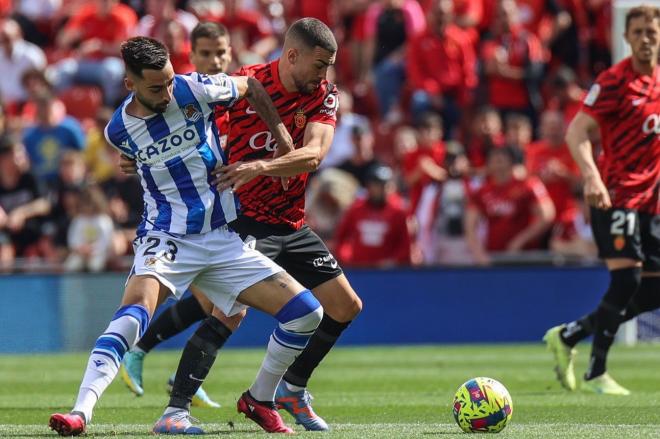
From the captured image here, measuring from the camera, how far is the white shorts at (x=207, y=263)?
251 inches

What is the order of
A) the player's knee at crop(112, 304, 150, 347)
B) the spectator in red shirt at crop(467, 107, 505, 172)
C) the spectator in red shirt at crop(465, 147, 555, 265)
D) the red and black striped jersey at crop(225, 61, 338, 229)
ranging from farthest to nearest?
the spectator in red shirt at crop(467, 107, 505, 172) → the spectator in red shirt at crop(465, 147, 555, 265) → the red and black striped jersey at crop(225, 61, 338, 229) → the player's knee at crop(112, 304, 150, 347)

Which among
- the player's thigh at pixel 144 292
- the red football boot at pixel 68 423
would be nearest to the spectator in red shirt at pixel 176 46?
the player's thigh at pixel 144 292

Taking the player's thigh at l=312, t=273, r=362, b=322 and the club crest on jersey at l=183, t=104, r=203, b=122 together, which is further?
the player's thigh at l=312, t=273, r=362, b=322

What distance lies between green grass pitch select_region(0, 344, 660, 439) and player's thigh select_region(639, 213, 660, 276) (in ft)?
3.09

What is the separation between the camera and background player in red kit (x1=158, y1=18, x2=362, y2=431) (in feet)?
22.4

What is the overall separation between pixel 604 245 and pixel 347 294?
2538mm

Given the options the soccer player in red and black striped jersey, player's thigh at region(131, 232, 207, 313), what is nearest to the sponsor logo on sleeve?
the soccer player in red and black striped jersey

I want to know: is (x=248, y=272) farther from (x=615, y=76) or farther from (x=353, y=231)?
(x=353, y=231)

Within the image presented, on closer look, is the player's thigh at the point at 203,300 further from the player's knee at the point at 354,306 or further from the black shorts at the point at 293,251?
the player's knee at the point at 354,306

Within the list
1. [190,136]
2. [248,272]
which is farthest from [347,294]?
[190,136]

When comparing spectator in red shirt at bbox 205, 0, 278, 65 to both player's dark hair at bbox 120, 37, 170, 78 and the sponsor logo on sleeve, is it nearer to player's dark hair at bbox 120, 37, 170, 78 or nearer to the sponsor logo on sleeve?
the sponsor logo on sleeve

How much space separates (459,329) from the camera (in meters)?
14.6

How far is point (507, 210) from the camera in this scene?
14805 mm

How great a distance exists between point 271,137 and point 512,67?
32.7 ft
